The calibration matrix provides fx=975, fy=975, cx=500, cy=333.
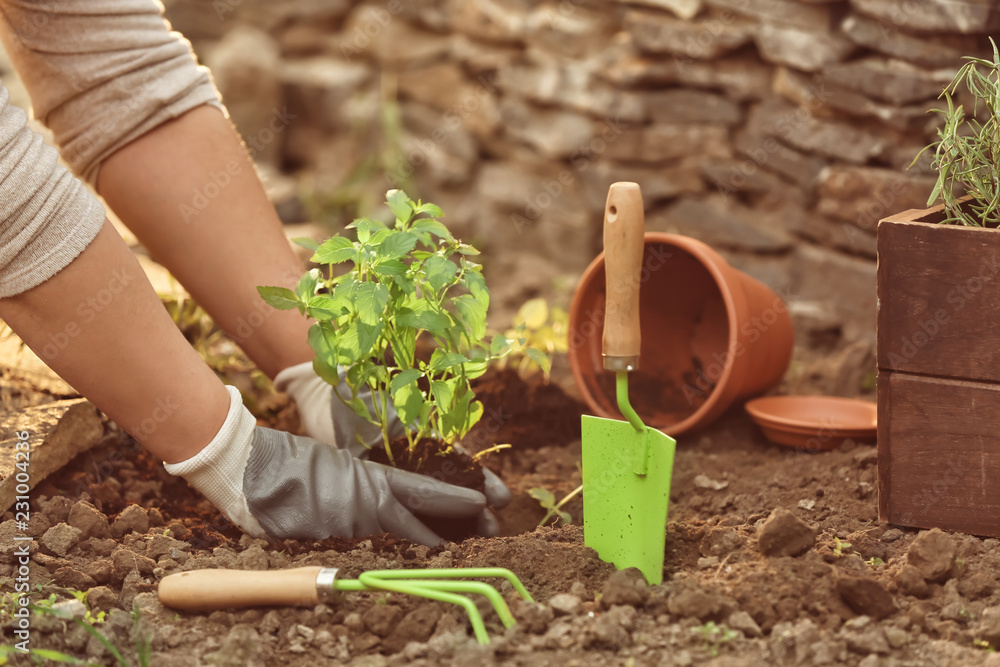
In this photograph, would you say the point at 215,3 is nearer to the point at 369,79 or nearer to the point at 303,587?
the point at 369,79

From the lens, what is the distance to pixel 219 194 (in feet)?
5.71

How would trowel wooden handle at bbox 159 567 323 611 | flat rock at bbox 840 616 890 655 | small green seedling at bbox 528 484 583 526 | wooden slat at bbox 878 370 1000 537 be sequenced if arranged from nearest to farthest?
1. flat rock at bbox 840 616 890 655
2. trowel wooden handle at bbox 159 567 323 611
3. wooden slat at bbox 878 370 1000 537
4. small green seedling at bbox 528 484 583 526

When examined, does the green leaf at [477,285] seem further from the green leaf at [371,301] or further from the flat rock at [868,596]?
the flat rock at [868,596]

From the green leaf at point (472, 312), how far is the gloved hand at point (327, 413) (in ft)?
0.90

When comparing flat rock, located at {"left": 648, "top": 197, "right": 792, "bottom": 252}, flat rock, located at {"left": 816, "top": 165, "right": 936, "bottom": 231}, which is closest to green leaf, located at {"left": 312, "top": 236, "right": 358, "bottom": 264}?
flat rock, located at {"left": 816, "top": 165, "right": 936, "bottom": 231}

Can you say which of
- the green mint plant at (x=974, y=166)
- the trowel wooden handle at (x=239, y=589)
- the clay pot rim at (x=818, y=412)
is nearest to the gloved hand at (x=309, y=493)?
the trowel wooden handle at (x=239, y=589)

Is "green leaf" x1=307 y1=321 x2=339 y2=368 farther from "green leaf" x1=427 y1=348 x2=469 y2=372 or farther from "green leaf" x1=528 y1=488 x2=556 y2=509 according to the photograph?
"green leaf" x1=528 y1=488 x2=556 y2=509

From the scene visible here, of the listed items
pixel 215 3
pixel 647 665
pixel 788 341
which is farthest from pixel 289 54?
pixel 647 665

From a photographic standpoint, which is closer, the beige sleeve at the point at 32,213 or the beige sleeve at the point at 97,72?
the beige sleeve at the point at 32,213

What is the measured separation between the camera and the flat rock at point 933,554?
1301 millimetres

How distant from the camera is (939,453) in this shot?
1.44m

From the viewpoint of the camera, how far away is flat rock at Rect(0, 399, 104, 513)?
1556 millimetres

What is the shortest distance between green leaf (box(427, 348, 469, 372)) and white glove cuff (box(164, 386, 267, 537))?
0.31 meters

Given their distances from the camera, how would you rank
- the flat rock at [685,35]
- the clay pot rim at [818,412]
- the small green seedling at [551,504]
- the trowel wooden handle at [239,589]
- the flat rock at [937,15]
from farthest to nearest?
1. the flat rock at [685,35]
2. the flat rock at [937,15]
3. the clay pot rim at [818,412]
4. the small green seedling at [551,504]
5. the trowel wooden handle at [239,589]
